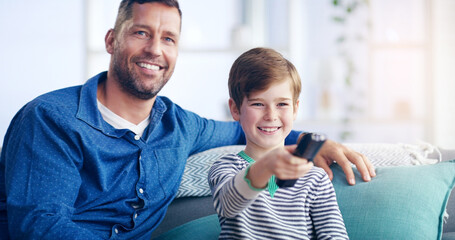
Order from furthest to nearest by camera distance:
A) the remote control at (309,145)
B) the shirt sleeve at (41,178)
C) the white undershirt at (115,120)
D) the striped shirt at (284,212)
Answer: the white undershirt at (115,120) < the shirt sleeve at (41,178) < the striped shirt at (284,212) < the remote control at (309,145)

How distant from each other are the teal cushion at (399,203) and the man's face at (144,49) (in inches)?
28.1

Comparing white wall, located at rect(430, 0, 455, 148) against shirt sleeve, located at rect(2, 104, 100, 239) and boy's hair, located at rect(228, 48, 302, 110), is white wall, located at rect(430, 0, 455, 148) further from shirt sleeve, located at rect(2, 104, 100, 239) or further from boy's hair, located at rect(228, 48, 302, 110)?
shirt sleeve, located at rect(2, 104, 100, 239)

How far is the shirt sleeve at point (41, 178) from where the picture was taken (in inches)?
47.7

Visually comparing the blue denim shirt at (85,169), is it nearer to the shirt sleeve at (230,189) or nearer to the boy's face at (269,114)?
the shirt sleeve at (230,189)

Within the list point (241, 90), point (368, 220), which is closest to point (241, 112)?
point (241, 90)

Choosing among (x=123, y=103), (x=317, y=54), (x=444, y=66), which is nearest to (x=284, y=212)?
(x=123, y=103)

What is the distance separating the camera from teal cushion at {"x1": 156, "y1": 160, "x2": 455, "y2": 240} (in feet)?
4.18

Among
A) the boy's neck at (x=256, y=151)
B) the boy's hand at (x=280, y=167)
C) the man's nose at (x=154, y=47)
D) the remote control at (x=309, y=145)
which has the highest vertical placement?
the man's nose at (x=154, y=47)

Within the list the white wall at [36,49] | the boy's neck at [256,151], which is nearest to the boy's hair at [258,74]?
the boy's neck at [256,151]

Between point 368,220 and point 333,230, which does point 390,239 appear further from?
point 333,230

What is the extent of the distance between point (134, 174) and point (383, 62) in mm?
2924

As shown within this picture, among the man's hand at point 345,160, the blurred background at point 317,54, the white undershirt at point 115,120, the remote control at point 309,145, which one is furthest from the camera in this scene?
the blurred background at point 317,54

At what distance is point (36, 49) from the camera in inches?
139

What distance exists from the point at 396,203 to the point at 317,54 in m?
2.68
